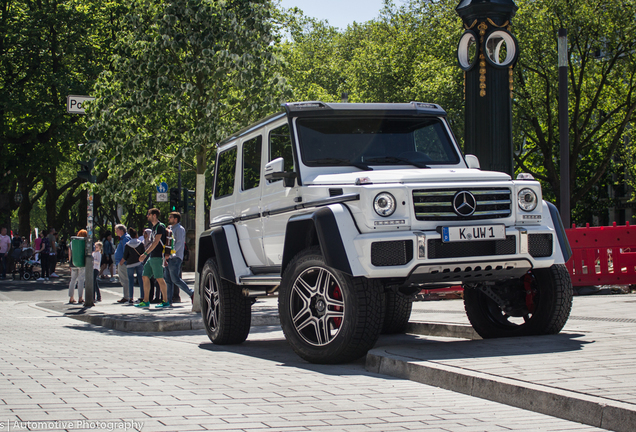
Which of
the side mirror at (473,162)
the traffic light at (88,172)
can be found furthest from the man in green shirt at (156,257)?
the side mirror at (473,162)

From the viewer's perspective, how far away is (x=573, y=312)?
10039 millimetres

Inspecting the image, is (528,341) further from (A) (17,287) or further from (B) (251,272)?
(A) (17,287)

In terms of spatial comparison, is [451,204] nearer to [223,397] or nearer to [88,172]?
[223,397]

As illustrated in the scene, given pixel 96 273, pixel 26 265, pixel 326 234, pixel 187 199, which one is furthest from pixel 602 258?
pixel 26 265

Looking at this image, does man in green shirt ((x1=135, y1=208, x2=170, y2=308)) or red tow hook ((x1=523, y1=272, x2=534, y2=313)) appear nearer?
red tow hook ((x1=523, y1=272, x2=534, y2=313))

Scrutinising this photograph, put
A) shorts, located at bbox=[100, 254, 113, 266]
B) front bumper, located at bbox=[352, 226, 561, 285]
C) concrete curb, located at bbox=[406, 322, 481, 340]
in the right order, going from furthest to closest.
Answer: shorts, located at bbox=[100, 254, 113, 266] → concrete curb, located at bbox=[406, 322, 481, 340] → front bumper, located at bbox=[352, 226, 561, 285]

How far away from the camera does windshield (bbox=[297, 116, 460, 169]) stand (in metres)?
7.70

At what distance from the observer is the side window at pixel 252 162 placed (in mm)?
8617

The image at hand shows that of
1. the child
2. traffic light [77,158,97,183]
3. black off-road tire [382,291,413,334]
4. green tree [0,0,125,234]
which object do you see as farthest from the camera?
green tree [0,0,125,234]

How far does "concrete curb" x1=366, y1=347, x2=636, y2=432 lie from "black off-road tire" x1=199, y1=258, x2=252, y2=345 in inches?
104

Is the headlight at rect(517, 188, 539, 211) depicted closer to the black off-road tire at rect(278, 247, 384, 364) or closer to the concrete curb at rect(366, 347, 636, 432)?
the black off-road tire at rect(278, 247, 384, 364)

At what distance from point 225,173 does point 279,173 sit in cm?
254

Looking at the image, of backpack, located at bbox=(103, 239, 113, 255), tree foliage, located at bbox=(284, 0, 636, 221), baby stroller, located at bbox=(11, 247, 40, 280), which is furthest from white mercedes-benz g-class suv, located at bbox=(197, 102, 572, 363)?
baby stroller, located at bbox=(11, 247, 40, 280)

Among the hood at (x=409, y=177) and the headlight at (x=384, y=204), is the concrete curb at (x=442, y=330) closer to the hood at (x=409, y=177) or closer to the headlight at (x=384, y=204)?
the hood at (x=409, y=177)
